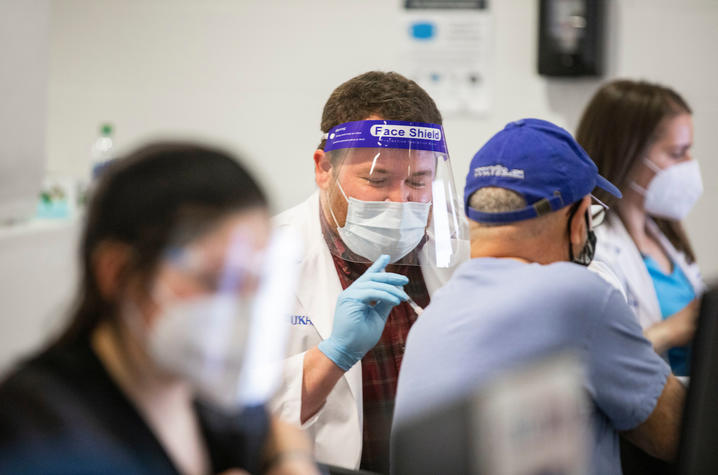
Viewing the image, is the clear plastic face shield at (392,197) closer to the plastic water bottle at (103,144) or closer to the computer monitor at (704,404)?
the computer monitor at (704,404)

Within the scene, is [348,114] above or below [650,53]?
above

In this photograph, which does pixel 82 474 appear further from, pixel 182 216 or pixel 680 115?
pixel 680 115

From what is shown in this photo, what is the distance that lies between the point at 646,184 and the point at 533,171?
3.11 ft

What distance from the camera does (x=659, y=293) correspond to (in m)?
1.86

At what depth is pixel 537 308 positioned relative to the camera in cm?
98

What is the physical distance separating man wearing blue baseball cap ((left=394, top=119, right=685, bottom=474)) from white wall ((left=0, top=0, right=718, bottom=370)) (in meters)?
1.62

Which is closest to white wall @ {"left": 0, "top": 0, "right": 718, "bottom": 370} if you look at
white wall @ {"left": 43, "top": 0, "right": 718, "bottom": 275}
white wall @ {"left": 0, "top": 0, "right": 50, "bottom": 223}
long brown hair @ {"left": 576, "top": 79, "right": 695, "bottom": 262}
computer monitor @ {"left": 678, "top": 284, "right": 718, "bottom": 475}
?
white wall @ {"left": 43, "top": 0, "right": 718, "bottom": 275}

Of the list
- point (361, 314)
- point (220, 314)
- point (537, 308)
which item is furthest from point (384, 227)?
point (220, 314)

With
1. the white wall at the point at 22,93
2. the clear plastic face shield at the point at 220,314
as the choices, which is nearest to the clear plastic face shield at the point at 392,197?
the clear plastic face shield at the point at 220,314

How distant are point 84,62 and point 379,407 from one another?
8.86ft

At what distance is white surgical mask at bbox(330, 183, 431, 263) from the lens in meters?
1.17

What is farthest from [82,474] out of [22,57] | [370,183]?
[22,57]

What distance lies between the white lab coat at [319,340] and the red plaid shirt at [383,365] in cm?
1

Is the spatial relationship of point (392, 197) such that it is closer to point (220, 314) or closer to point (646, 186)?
point (220, 314)
